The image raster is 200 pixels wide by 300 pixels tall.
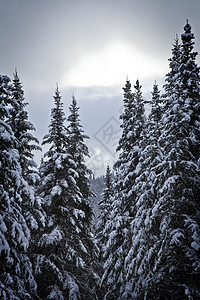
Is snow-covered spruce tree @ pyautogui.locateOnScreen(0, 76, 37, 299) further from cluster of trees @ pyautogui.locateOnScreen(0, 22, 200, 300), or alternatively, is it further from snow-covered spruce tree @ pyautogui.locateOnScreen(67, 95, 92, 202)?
snow-covered spruce tree @ pyautogui.locateOnScreen(67, 95, 92, 202)

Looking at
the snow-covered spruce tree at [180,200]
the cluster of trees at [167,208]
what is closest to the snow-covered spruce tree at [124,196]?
the cluster of trees at [167,208]

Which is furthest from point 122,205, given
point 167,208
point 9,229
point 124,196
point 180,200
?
point 9,229

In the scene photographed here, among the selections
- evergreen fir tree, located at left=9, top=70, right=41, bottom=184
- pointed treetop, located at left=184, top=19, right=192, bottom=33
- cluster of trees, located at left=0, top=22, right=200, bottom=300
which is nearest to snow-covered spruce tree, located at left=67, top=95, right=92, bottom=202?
cluster of trees, located at left=0, top=22, right=200, bottom=300

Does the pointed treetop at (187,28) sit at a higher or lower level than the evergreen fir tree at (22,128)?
higher

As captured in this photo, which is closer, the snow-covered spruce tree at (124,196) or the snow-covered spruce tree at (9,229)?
the snow-covered spruce tree at (9,229)

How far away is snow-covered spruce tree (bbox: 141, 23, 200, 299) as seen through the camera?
29.0ft

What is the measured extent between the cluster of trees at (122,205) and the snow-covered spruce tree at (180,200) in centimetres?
5

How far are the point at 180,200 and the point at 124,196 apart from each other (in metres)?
6.77

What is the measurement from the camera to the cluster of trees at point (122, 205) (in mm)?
9258

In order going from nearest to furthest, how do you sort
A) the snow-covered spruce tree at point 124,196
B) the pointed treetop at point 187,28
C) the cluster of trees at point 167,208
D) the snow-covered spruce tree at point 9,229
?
the snow-covered spruce tree at point 9,229 → the cluster of trees at point 167,208 → the pointed treetop at point 187,28 → the snow-covered spruce tree at point 124,196

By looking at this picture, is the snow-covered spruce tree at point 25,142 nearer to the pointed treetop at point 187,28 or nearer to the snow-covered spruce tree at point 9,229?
the snow-covered spruce tree at point 9,229

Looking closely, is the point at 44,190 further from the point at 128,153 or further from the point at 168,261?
the point at 168,261

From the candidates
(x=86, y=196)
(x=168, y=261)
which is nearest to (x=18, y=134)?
(x=86, y=196)

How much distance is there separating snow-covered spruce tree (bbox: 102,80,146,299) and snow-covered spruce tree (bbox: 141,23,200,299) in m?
3.73
